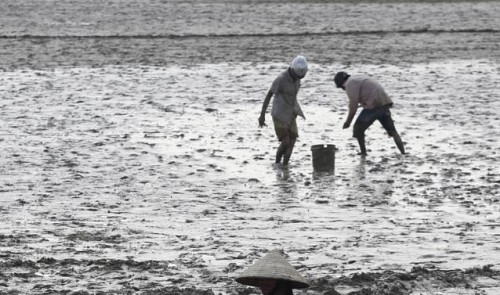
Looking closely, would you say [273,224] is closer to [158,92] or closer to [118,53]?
[158,92]

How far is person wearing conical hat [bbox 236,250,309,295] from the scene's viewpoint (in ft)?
21.6

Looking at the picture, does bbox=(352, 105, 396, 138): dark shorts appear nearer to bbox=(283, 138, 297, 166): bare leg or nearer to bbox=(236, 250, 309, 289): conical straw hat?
bbox=(283, 138, 297, 166): bare leg

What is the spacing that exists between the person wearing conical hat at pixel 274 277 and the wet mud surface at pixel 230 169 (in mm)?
2274

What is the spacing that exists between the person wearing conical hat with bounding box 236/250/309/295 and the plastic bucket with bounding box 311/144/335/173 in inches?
276

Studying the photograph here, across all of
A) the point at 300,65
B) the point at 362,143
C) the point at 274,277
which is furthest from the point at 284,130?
the point at 274,277

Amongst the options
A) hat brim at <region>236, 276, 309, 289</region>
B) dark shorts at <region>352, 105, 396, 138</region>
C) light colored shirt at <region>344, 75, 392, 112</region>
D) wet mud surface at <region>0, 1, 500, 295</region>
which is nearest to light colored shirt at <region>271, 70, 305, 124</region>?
wet mud surface at <region>0, 1, 500, 295</region>

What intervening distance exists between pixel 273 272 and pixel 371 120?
8.57 metres

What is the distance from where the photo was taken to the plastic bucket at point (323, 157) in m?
13.7

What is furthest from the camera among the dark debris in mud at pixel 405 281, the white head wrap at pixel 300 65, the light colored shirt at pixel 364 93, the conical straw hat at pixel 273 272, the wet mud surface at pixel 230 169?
the light colored shirt at pixel 364 93

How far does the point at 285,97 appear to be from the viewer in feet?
47.5

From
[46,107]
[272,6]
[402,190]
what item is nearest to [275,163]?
[402,190]

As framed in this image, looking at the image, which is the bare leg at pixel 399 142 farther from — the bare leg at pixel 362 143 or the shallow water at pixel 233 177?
the bare leg at pixel 362 143

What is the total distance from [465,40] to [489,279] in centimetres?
1844

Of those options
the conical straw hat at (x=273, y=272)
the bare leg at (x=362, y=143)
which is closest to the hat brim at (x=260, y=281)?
the conical straw hat at (x=273, y=272)
